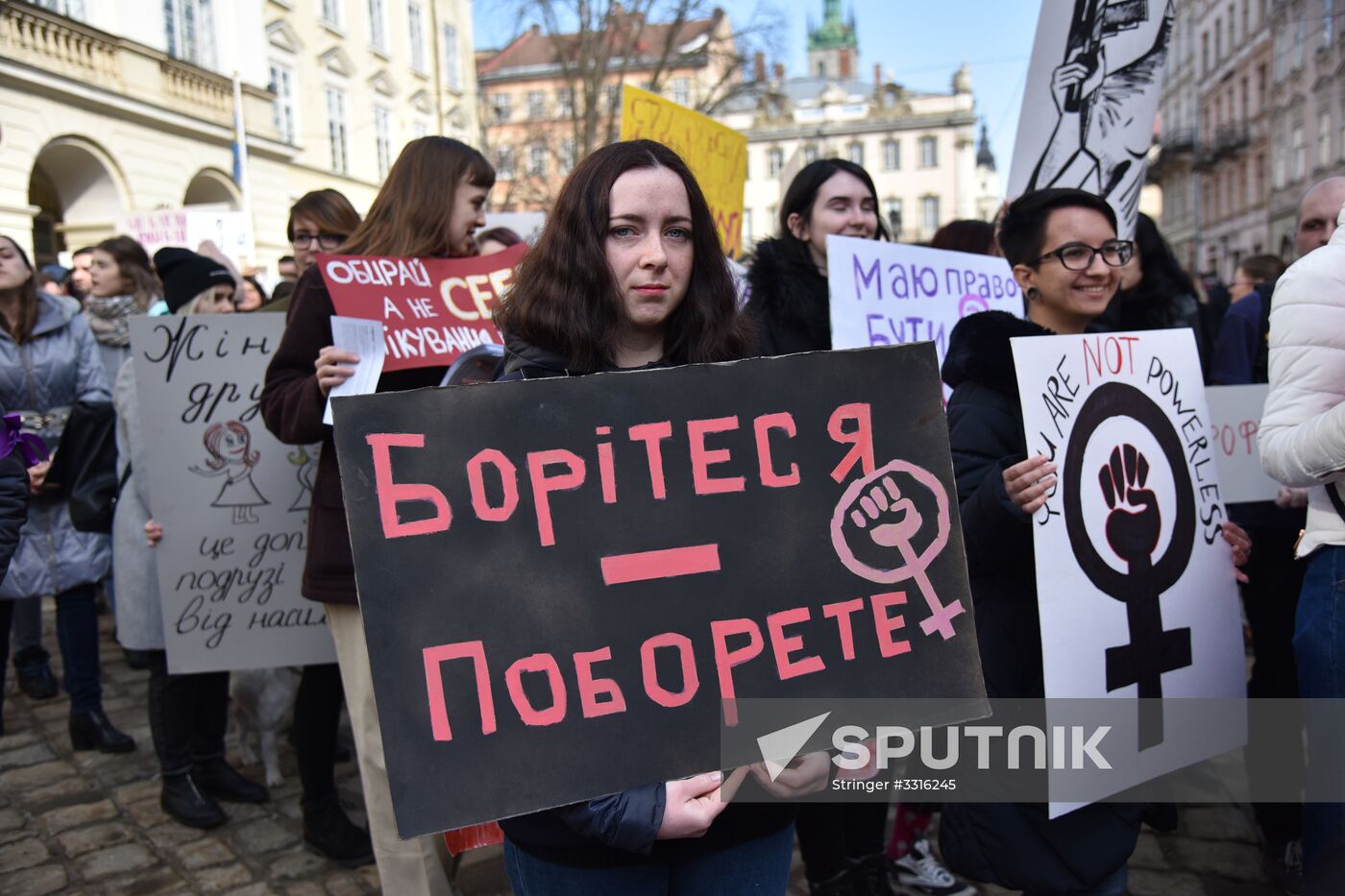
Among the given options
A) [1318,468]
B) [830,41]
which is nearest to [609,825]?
[1318,468]

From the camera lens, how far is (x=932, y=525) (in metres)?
1.55

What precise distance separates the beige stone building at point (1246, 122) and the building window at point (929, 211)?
14.7 metres

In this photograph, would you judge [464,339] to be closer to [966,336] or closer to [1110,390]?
[966,336]

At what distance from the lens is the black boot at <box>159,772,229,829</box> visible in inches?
142

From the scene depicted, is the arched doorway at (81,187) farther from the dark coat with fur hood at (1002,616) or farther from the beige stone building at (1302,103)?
the beige stone building at (1302,103)

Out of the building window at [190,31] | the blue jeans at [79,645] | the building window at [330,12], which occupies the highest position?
the building window at [330,12]

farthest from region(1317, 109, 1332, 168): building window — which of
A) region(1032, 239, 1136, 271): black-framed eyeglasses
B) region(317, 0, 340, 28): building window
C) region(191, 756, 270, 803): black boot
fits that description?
region(191, 756, 270, 803): black boot

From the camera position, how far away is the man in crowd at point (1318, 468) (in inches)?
78.7

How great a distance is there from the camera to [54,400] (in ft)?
14.0

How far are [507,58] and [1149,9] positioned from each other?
61896mm

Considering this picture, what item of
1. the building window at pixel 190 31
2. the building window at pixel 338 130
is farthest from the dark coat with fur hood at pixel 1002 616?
the building window at pixel 338 130

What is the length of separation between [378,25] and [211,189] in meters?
8.98

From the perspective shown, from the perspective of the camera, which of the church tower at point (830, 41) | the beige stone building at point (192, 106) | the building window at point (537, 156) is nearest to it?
the beige stone building at point (192, 106)

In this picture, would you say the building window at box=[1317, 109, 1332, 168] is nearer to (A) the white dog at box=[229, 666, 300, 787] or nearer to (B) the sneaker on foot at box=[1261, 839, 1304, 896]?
(B) the sneaker on foot at box=[1261, 839, 1304, 896]
